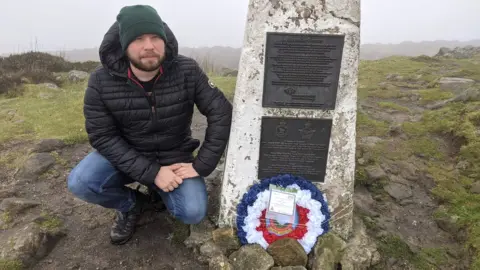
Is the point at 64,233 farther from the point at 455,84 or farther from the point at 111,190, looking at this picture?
the point at 455,84

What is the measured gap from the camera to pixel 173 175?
3379 mm

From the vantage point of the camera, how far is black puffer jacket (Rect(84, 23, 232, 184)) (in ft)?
10.6

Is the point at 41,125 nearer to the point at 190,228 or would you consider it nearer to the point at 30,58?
the point at 190,228

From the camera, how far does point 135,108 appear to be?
10.8ft

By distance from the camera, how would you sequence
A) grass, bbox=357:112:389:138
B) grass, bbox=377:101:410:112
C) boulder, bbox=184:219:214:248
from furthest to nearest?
1. grass, bbox=377:101:410:112
2. grass, bbox=357:112:389:138
3. boulder, bbox=184:219:214:248

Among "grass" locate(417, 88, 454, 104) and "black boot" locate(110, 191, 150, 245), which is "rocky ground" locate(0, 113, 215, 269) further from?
"grass" locate(417, 88, 454, 104)

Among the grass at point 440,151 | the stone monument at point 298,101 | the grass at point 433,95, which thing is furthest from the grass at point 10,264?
the grass at point 433,95

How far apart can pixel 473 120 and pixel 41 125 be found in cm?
782

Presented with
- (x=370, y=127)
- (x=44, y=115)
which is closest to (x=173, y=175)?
(x=370, y=127)

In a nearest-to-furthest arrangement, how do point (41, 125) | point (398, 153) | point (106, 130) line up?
point (106, 130), point (398, 153), point (41, 125)

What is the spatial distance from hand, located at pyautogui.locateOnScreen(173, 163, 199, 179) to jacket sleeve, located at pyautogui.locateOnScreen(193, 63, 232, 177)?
0.04 metres

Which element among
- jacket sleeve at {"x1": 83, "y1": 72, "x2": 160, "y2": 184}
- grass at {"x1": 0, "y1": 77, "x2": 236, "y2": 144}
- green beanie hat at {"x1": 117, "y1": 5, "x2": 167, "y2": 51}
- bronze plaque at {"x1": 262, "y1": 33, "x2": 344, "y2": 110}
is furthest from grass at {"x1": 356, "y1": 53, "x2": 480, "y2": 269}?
grass at {"x1": 0, "y1": 77, "x2": 236, "y2": 144}

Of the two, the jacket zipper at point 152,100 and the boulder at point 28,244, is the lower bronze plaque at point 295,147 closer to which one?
the jacket zipper at point 152,100

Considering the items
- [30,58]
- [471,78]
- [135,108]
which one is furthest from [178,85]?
[30,58]
